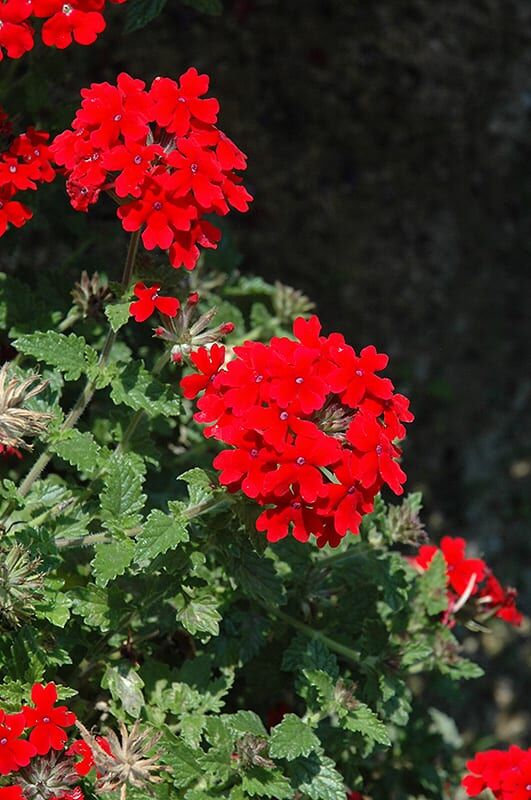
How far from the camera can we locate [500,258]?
461 cm

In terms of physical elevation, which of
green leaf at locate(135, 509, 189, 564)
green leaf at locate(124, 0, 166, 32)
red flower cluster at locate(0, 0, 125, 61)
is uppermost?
red flower cluster at locate(0, 0, 125, 61)

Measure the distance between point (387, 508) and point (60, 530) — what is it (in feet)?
2.53

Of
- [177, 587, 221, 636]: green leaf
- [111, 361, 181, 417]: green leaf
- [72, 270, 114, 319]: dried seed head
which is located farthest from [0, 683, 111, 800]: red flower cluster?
[72, 270, 114, 319]: dried seed head

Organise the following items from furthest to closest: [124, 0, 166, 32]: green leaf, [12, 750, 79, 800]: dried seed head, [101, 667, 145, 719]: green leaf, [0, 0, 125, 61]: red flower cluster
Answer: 1. [124, 0, 166, 32]: green leaf
2. [101, 667, 145, 719]: green leaf
3. [0, 0, 125, 61]: red flower cluster
4. [12, 750, 79, 800]: dried seed head

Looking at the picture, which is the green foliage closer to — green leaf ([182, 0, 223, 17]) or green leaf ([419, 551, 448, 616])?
green leaf ([419, 551, 448, 616])

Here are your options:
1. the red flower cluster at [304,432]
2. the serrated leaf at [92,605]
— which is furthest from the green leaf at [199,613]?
→ the red flower cluster at [304,432]

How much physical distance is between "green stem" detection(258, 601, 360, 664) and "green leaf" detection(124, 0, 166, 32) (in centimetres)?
135

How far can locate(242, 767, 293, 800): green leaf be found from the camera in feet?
6.60

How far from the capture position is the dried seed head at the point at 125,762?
6.47 ft

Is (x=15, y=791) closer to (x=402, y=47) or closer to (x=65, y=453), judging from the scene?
(x=65, y=453)

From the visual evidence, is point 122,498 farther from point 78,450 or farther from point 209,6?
point 209,6

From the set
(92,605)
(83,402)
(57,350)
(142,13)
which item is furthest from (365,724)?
(142,13)

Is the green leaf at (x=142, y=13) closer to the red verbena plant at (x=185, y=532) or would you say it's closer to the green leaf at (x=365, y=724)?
the red verbena plant at (x=185, y=532)

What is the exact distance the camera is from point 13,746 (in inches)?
69.4
